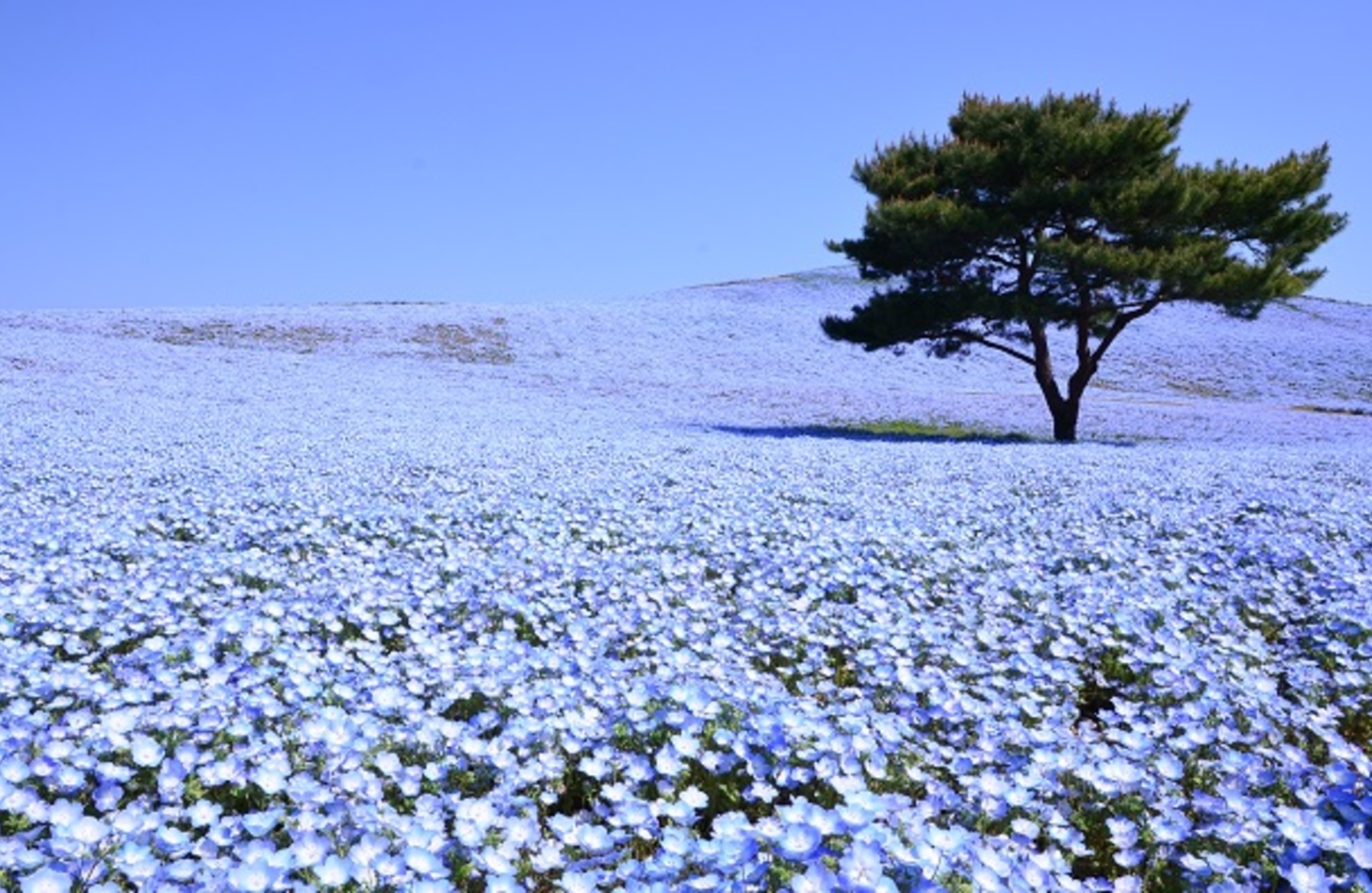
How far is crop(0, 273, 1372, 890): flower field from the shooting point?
2.44m

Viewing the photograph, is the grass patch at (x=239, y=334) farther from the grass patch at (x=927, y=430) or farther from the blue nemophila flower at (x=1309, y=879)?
the blue nemophila flower at (x=1309, y=879)

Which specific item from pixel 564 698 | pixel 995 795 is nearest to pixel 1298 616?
pixel 995 795

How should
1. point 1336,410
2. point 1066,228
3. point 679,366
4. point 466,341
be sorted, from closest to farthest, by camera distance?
point 1066,228 < point 1336,410 < point 679,366 < point 466,341

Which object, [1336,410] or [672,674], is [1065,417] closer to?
[1336,410]

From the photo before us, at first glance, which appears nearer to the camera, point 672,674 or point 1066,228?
point 672,674

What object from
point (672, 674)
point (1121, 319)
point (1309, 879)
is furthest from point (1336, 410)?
point (1309, 879)

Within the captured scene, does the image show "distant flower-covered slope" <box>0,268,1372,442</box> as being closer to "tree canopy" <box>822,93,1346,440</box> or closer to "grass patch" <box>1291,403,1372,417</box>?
"grass patch" <box>1291,403,1372,417</box>

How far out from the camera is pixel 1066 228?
1877 centimetres

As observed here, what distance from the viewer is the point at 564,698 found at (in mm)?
3369

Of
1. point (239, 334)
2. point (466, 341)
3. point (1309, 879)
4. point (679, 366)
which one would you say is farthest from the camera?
point (466, 341)

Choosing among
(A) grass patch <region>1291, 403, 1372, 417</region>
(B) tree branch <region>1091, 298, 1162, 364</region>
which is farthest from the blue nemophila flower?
(A) grass patch <region>1291, 403, 1372, 417</region>

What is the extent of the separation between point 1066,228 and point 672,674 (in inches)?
690

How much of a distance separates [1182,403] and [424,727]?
94.9 feet

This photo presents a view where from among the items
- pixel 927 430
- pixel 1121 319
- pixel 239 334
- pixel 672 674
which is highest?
pixel 1121 319
